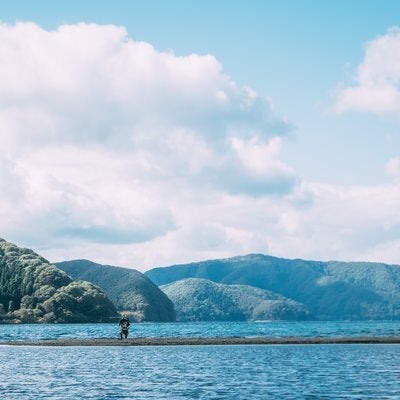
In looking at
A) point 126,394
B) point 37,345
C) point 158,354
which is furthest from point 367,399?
point 37,345

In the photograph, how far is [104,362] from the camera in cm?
7819

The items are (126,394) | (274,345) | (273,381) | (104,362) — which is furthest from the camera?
(274,345)

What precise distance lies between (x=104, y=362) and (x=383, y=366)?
29.1m

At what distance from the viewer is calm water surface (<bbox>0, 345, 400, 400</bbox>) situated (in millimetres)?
48688

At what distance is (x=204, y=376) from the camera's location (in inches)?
2402

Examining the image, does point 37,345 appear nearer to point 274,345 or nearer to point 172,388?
point 274,345

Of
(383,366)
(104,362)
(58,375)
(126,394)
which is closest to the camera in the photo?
(126,394)

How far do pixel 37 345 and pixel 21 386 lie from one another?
6741 centimetres

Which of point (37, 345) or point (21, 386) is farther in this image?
point (37, 345)

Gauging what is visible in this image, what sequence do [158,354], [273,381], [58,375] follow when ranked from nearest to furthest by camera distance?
[273,381] → [58,375] → [158,354]

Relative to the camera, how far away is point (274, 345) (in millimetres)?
112500

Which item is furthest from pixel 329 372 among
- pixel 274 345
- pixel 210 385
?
pixel 274 345

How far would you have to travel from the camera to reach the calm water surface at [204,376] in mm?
48688

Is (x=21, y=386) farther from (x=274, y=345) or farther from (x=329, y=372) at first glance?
(x=274, y=345)
